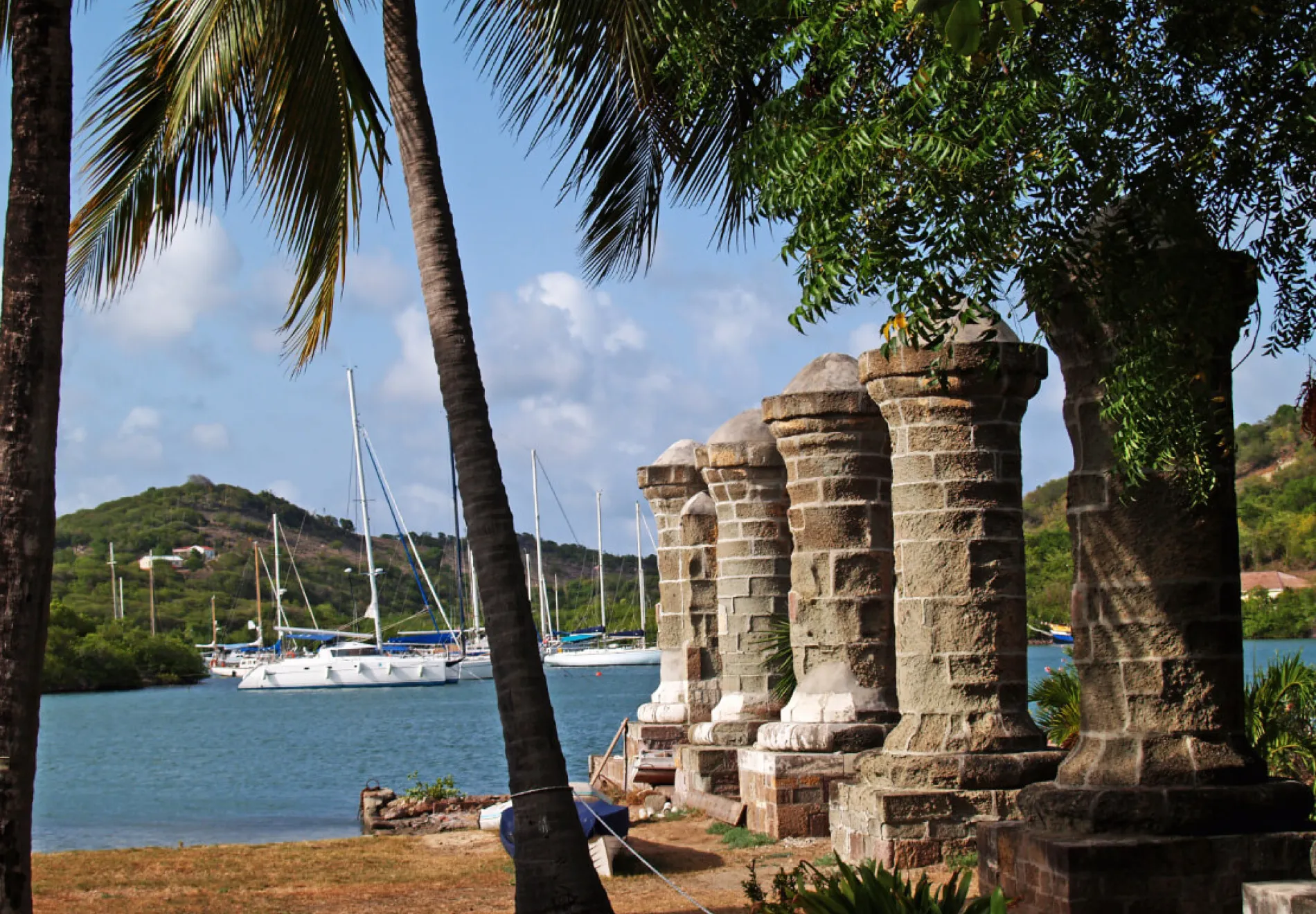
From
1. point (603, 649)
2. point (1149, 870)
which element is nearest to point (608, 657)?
point (603, 649)

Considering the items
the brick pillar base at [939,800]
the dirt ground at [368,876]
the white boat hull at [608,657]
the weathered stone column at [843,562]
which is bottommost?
the white boat hull at [608,657]

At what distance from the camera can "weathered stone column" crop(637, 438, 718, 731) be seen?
16.5 m

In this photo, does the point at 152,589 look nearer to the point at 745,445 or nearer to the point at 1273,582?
the point at 1273,582

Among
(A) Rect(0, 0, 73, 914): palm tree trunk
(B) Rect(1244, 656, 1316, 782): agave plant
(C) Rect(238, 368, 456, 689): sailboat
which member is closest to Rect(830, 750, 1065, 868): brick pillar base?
(B) Rect(1244, 656, 1316, 782): agave plant

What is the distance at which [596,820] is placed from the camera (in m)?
11.7

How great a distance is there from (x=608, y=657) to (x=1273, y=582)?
39.5m

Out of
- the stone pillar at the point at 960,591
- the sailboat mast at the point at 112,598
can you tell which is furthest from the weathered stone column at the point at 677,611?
the sailboat mast at the point at 112,598

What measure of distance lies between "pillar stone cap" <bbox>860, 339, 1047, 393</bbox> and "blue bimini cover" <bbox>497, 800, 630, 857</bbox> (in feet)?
13.0

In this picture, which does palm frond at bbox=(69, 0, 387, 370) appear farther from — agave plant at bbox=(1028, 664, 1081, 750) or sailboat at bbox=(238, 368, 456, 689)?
sailboat at bbox=(238, 368, 456, 689)

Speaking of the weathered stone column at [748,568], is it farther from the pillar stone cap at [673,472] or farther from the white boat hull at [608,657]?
the white boat hull at [608,657]

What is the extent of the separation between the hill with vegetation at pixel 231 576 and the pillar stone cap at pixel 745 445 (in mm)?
75037

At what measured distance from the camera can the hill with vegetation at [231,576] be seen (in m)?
96.6

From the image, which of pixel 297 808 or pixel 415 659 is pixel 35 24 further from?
pixel 415 659

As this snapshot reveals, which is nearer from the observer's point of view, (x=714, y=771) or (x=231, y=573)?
(x=714, y=771)
